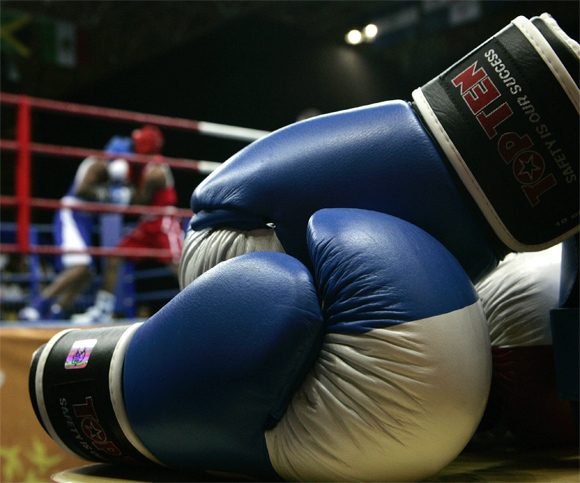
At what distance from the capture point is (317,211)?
656 millimetres

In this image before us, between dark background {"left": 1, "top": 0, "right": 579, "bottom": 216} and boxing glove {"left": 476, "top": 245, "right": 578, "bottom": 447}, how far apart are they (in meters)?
4.87

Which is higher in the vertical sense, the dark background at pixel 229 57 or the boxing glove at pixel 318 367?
the dark background at pixel 229 57

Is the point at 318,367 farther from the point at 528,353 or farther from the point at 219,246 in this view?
the point at 528,353

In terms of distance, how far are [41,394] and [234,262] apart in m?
0.27

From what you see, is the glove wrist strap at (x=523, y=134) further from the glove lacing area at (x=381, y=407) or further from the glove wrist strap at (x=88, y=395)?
the glove wrist strap at (x=88, y=395)

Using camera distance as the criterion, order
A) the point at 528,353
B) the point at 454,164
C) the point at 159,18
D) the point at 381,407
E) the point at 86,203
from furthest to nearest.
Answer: the point at 159,18
the point at 86,203
the point at 528,353
the point at 454,164
the point at 381,407

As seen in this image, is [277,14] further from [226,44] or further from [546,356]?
[546,356]

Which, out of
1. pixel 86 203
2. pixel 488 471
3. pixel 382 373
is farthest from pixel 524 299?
pixel 86 203

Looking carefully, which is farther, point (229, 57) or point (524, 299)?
point (229, 57)

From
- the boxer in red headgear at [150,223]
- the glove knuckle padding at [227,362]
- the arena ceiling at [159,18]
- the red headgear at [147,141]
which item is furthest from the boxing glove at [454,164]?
the arena ceiling at [159,18]

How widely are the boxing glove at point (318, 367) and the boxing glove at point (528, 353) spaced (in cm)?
17

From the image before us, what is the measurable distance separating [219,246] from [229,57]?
20.2 ft

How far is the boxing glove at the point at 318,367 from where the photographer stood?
0.56 m

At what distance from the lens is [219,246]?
73cm
